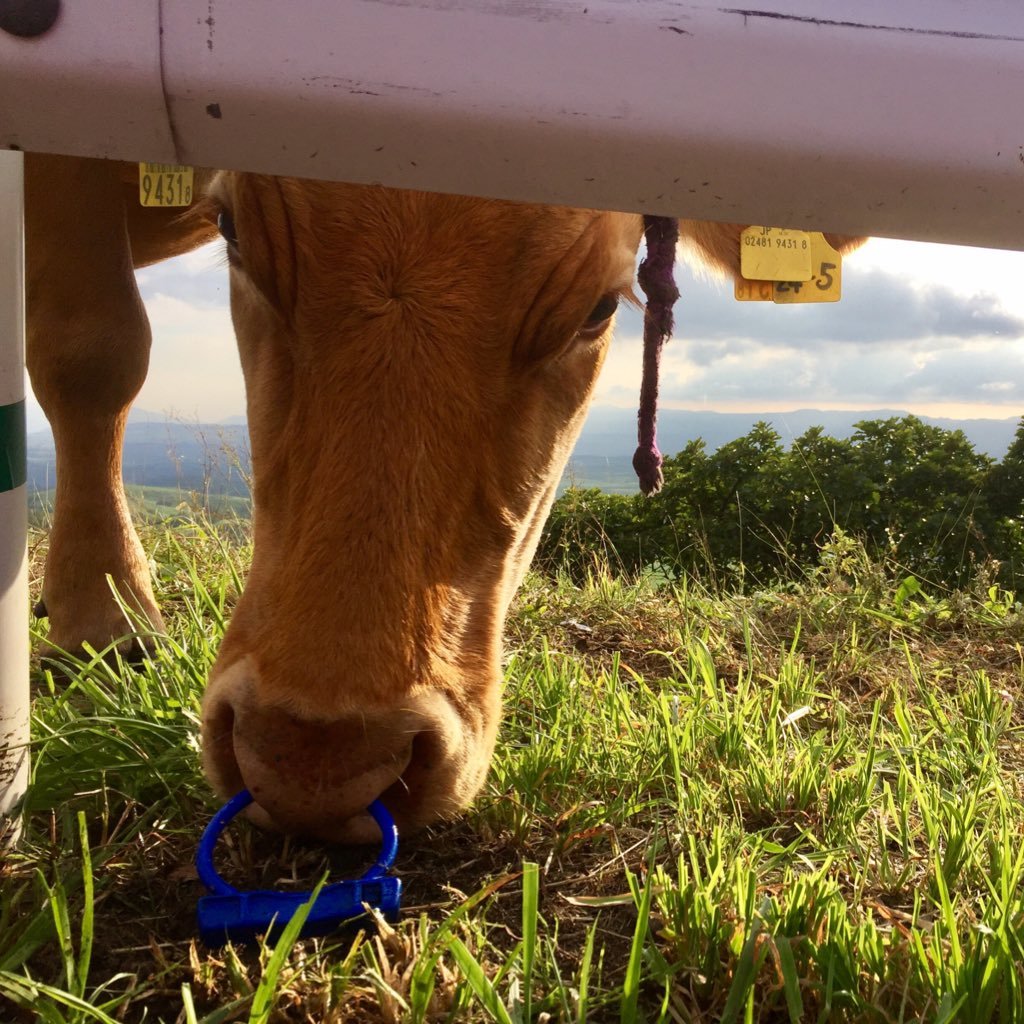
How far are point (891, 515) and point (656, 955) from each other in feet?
33.3

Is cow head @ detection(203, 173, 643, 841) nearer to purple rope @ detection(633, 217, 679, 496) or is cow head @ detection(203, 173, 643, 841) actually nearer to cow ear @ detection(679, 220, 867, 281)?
purple rope @ detection(633, 217, 679, 496)

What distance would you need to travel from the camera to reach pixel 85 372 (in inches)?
135

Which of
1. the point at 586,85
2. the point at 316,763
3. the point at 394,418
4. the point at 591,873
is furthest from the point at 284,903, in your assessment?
the point at 586,85

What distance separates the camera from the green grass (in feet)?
4.41

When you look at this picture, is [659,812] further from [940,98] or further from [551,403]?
[940,98]

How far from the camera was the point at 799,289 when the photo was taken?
3328 millimetres

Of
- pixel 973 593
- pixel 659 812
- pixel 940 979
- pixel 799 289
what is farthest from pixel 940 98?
pixel 973 593

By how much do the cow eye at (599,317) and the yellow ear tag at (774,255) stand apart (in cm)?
107

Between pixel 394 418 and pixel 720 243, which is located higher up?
pixel 720 243

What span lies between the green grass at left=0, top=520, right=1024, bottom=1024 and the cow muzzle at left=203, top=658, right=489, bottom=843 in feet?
0.46

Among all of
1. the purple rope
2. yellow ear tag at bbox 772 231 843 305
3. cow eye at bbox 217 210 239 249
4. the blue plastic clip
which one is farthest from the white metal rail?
yellow ear tag at bbox 772 231 843 305

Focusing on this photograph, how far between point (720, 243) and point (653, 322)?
2.41ft

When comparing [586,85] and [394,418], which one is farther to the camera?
[394,418]

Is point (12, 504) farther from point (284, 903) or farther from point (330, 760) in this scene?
point (284, 903)
